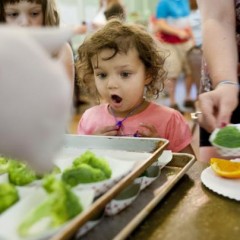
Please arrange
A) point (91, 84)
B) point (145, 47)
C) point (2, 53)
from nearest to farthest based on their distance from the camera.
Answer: point (2, 53) → point (145, 47) → point (91, 84)

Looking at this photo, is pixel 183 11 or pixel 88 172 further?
pixel 183 11

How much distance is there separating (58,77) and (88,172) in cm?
30

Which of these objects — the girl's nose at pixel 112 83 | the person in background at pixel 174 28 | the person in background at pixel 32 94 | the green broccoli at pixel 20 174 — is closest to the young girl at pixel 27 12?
the girl's nose at pixel 112 83

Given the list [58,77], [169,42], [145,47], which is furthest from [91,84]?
[169,42]

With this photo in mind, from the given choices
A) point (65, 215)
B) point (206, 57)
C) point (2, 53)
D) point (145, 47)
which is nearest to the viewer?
point (2, 53)

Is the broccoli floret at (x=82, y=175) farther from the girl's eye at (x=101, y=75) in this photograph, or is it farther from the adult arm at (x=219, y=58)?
the girl's eye at (x=101, y=75)

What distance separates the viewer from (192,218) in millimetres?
727

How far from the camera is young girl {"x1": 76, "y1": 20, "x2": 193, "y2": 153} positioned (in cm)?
131

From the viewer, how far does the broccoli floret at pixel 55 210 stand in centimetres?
56

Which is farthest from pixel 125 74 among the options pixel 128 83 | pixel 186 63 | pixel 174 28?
pixel 186 63

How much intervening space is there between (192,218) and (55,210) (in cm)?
28

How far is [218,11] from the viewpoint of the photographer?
3.95 feet

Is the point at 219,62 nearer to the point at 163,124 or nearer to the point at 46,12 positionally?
the point at 163,124

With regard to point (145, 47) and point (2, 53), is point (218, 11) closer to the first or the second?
point (145, 47)
